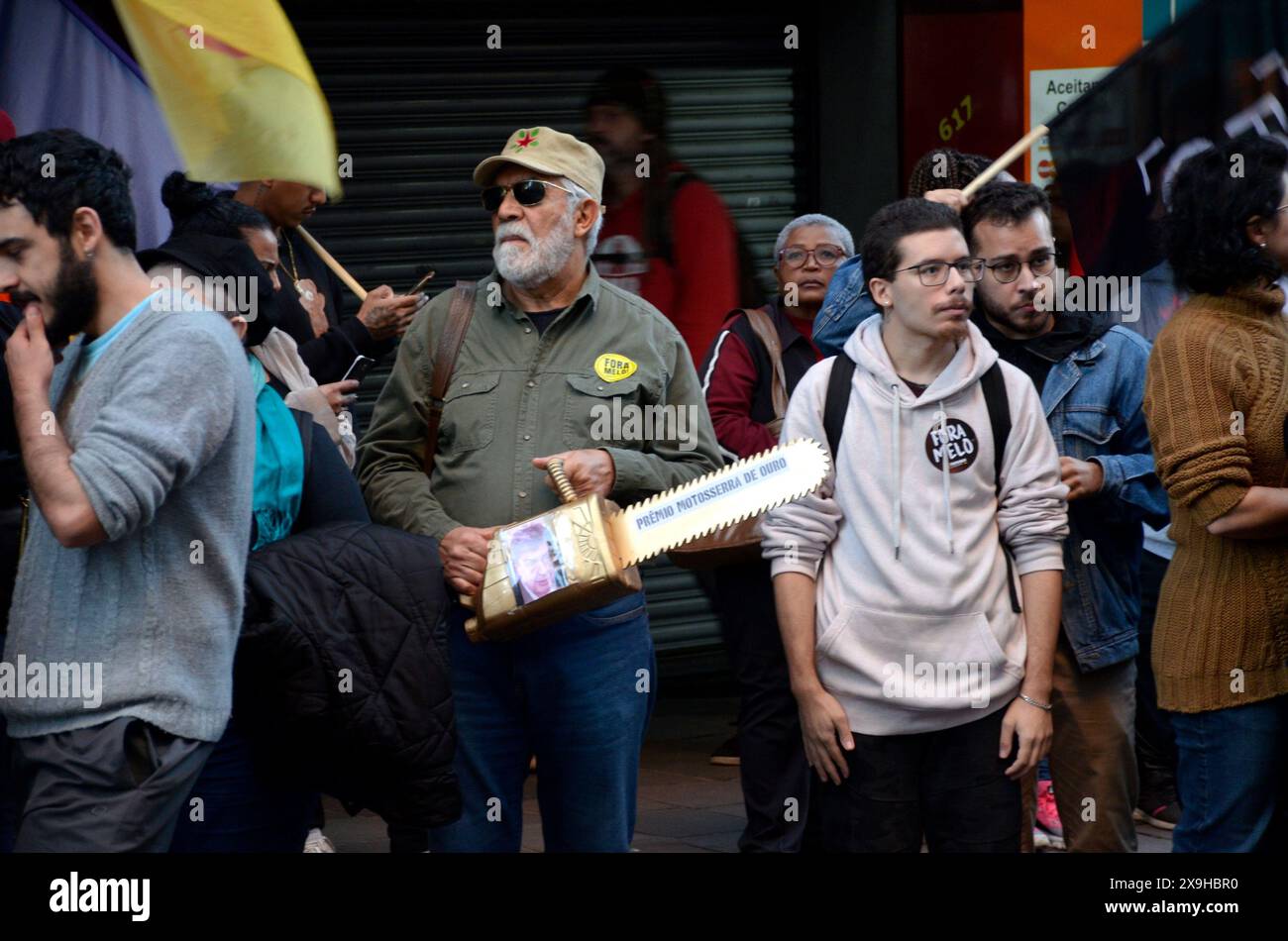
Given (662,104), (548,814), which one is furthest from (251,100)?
(662,104)

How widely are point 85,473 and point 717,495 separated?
142 cm

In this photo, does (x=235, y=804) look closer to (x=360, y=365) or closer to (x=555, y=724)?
(x=555, y=724)

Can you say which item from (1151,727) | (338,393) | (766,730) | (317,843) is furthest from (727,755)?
(338,393)

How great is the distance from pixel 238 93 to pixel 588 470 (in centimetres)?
119

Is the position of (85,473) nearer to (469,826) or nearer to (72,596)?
(72,596)

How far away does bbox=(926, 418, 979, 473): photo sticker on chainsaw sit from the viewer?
4199 millimetres

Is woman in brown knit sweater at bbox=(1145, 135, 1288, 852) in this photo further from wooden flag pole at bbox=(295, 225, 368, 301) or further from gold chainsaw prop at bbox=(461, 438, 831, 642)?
wooden flag pole at bbox=(295, 225, 368, 301)

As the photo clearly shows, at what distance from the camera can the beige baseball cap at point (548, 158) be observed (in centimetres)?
475

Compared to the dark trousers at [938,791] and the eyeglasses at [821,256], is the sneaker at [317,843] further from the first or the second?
the eyeglasses at [821,256]

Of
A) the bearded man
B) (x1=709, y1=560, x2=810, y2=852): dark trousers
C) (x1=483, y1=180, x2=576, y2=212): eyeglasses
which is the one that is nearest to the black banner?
(x1=709, y1=560, x2=810, y2=852): dark trousers

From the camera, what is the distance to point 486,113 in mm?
8820

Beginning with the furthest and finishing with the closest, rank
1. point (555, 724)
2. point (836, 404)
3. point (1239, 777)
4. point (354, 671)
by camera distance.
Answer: point (555, 724) < point (836, 404) < point (1239, 777) < point (354, 671)

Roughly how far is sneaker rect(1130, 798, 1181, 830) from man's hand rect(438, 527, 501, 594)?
3.52 m
